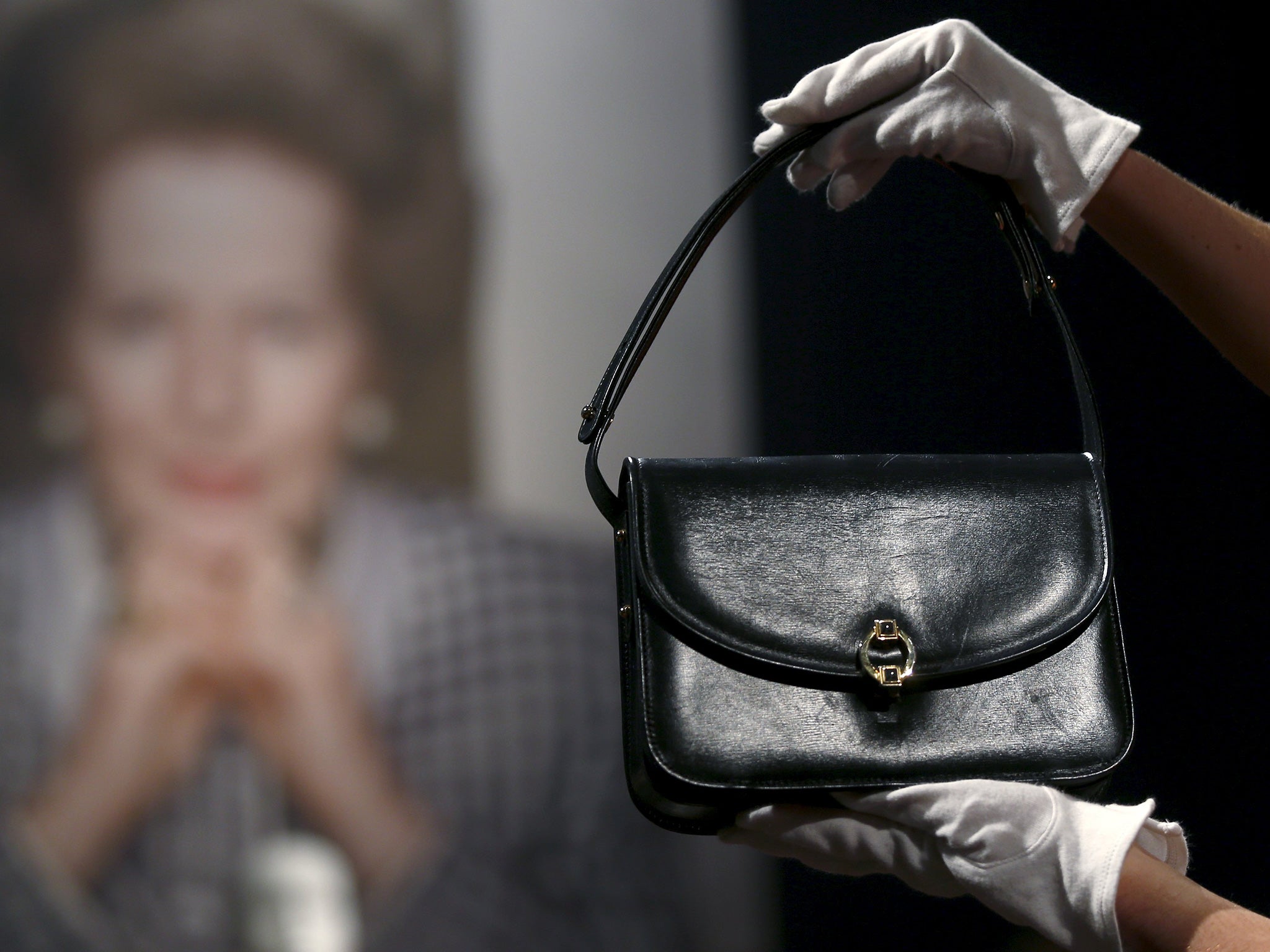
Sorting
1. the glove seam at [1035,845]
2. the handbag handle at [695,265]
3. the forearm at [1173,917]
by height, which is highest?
the handbag handle at [695,265]

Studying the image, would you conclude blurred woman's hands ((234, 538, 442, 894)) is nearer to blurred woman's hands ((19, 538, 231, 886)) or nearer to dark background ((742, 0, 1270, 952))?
blurred woman's hands ((19, 538, 231, 886))

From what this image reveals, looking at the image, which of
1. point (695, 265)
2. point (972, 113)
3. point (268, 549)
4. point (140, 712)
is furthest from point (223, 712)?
point (972, 113)

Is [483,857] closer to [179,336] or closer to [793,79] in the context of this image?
[179,336]

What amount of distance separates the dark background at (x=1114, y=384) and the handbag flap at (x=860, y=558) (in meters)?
0.54

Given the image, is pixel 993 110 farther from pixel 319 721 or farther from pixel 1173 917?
pixel 319 721

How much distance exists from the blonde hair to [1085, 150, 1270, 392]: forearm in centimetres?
105

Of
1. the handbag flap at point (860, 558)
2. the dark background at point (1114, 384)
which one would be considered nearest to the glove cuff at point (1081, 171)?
the handbag flap at point (860, 558)

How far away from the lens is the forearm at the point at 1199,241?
21.2 inches

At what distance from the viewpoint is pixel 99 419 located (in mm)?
1415

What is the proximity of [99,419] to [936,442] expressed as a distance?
1.08m

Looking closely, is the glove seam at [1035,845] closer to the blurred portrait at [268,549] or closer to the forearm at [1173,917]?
the forearm at [1173,917]

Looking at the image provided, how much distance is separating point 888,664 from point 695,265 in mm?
221

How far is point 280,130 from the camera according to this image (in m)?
1.48

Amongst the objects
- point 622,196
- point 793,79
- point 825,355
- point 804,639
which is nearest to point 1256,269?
point 804,639
